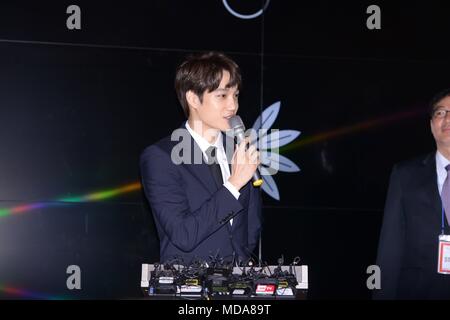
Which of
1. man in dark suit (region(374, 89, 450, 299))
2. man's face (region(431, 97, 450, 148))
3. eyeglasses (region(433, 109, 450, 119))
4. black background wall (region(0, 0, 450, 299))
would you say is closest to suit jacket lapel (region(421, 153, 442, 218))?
man in dark suit (region(374, 89, 450, 299))

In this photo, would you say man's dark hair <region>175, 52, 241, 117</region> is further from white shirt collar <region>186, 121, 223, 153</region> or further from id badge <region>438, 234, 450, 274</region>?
id badge <region>438, 234, 450, 274</region>

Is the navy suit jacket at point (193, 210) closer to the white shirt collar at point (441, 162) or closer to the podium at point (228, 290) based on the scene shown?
the podium at point (228, 290)

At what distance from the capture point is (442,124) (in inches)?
139

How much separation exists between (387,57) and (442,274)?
1.85 metres

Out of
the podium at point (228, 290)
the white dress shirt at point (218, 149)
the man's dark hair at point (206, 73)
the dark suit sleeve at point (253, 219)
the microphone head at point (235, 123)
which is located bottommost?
the podium at point (228, 290)

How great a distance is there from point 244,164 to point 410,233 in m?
1.43

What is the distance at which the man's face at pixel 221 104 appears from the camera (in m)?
2.63

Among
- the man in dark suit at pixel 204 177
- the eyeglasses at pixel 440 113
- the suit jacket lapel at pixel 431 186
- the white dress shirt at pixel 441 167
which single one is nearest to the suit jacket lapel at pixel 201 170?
the man in dark suit at pixel 204 177

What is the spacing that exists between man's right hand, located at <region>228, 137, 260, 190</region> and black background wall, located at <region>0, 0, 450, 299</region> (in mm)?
2093

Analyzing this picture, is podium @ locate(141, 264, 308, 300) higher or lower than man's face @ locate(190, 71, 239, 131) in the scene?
lower

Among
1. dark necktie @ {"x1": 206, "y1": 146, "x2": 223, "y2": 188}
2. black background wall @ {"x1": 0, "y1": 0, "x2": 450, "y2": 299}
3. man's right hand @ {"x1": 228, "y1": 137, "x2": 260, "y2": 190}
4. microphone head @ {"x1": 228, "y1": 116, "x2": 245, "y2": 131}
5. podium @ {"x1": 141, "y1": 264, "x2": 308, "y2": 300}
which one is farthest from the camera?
black background wall @ {"x1": 0, "y1": 0, "x2": 450, "y2": 299}

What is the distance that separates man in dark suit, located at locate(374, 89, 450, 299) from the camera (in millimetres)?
3336
